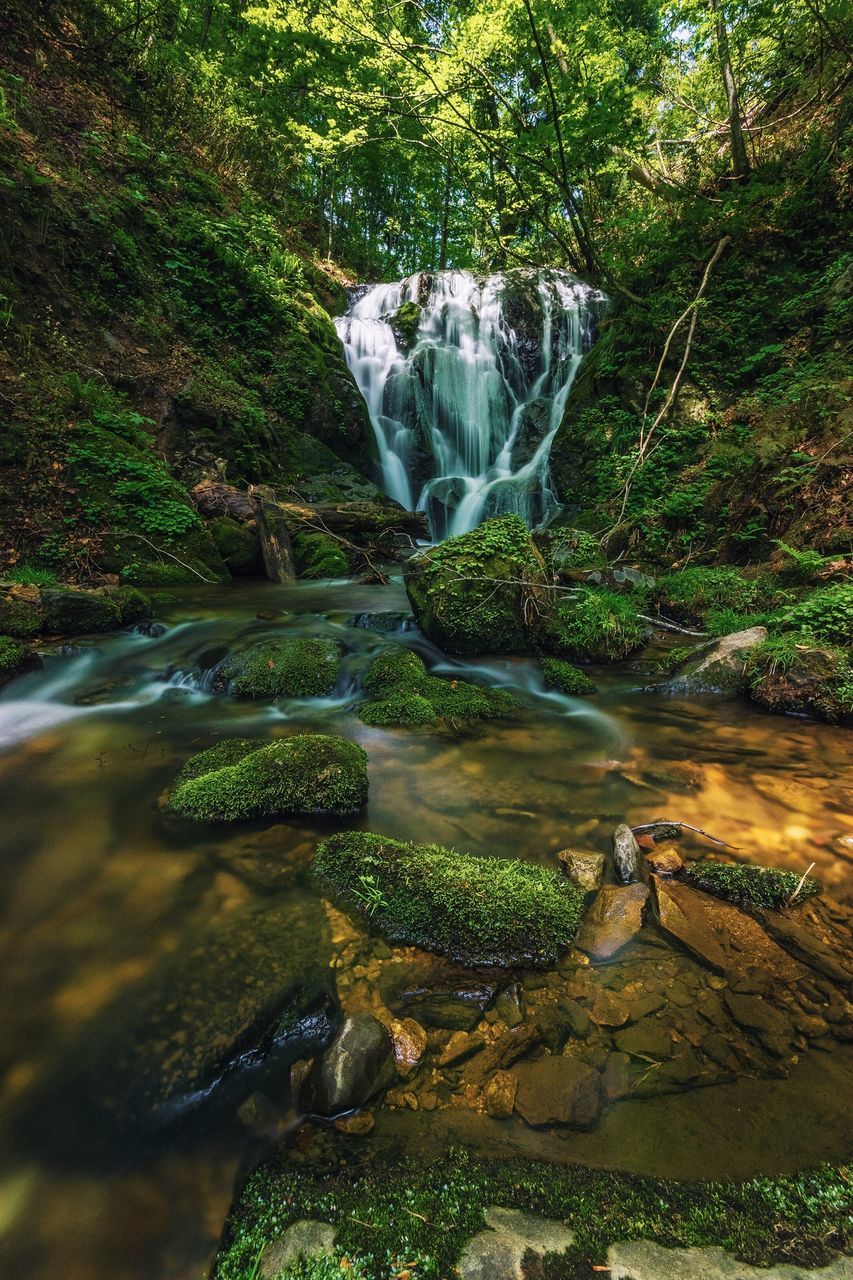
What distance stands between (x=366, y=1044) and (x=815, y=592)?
224 inches

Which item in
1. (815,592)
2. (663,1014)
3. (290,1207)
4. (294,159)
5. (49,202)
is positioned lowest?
(663,1014)

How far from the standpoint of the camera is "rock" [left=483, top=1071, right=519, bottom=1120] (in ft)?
5.39

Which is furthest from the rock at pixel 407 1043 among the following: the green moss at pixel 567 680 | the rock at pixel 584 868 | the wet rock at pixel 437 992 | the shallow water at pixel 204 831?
the green moss at pixel 567 680

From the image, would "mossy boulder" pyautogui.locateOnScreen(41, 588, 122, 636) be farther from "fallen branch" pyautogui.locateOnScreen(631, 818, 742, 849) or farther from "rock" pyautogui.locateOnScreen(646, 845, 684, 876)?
"rock" pyautogui.locateOnScreen(646, 845, 684, 876)

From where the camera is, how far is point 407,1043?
1.84 meters

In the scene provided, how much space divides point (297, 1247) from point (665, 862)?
2185 mm

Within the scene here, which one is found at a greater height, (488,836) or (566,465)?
(566,465)

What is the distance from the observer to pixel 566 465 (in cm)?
1056

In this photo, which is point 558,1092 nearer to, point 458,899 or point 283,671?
point 458,899

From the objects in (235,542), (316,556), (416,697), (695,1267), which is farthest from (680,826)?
(235,542)

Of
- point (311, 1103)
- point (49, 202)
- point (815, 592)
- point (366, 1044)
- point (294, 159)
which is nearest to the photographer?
point (311, 1103)

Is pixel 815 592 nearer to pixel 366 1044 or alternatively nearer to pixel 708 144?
pixel 366 1044

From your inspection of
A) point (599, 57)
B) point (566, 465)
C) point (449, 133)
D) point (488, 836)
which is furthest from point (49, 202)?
point (488, 836)

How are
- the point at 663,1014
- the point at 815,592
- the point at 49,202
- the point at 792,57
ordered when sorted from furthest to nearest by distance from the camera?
the point at 792,57 → the point at 49,202 → the point at 815,592 → the point at 663,1014
